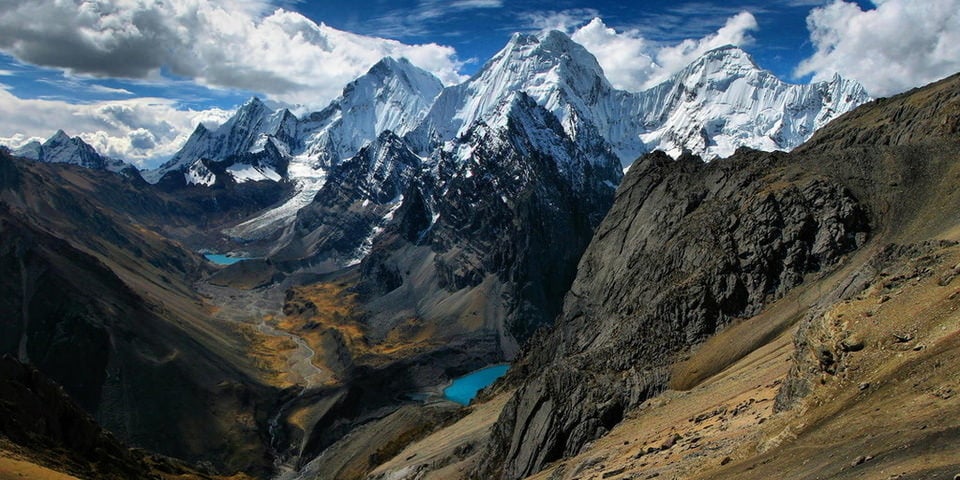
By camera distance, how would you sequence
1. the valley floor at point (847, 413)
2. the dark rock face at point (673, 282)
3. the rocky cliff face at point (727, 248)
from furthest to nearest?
the rocky cliff face at point (727, 248), the dark rock face at point (673, 282), the valley floor at point (847, 413)

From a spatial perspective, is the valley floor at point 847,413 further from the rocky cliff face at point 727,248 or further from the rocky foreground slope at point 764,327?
the rocky cliff face at point 727,248

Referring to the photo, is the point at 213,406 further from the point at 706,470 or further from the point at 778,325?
the point at 706,470

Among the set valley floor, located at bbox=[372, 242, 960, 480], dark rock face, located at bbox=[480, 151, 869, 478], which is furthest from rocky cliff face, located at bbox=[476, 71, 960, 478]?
valley floor, located at bbox=[372, 242, 960, 480]

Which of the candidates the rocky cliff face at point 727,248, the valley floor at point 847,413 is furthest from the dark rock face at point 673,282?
the valley floor at point 847,413

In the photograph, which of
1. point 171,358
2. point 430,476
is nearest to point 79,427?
point 430,476

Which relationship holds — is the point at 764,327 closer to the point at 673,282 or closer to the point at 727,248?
the point at 727,248

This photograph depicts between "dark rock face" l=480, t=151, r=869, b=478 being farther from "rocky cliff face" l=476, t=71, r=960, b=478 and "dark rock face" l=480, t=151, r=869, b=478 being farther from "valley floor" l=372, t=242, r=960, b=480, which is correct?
"valley floor" l=372, t=242, r=960, b=480
